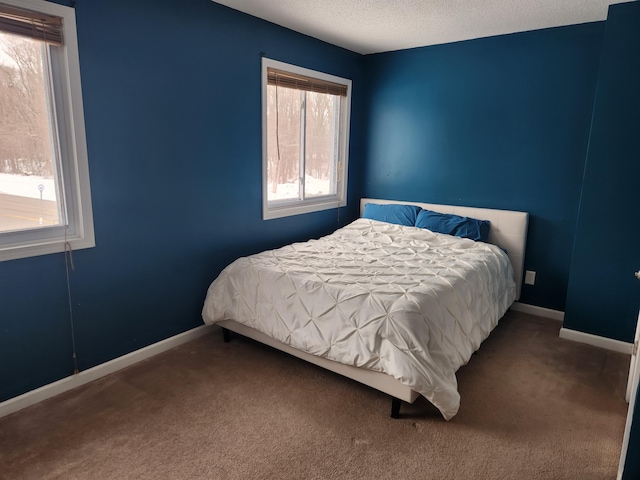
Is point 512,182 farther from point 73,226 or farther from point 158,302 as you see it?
point 73,226

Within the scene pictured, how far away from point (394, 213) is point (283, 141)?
128cm

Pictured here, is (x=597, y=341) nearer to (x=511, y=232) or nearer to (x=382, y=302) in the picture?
(x=511, y=232)

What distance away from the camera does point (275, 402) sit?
2.29 metres

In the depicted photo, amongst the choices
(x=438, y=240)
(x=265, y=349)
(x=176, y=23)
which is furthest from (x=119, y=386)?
(x=438, y=240)

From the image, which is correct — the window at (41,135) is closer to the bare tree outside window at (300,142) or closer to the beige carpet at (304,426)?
the beige carpet at (304,426)

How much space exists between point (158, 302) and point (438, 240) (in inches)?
88.9

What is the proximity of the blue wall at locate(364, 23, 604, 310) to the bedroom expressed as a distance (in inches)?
0.5

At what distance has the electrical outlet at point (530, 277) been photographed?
3.61 metres

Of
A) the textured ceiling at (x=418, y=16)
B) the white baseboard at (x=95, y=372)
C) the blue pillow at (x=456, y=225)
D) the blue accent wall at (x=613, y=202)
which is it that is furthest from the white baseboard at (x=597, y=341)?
the white baseboard at (x=95, y=372)

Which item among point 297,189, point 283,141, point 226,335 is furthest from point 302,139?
point 226,335

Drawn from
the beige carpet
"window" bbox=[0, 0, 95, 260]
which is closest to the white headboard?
the beige carpet

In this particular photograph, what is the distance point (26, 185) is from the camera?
2.19 m

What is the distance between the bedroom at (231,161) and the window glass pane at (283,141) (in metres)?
0.24

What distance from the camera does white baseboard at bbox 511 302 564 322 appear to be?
3.53 meters
